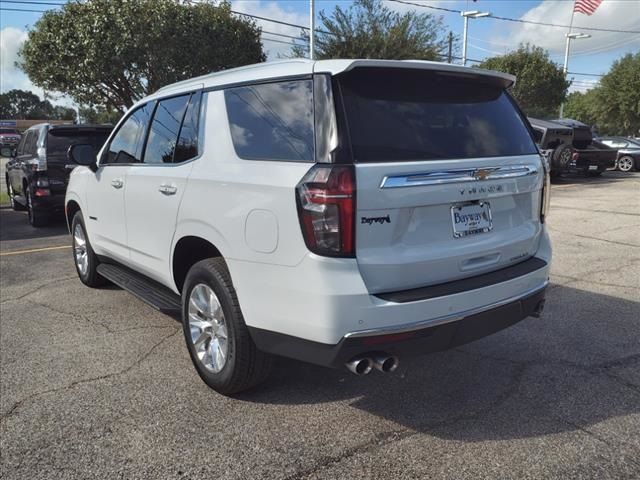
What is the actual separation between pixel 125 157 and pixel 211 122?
1.51 m

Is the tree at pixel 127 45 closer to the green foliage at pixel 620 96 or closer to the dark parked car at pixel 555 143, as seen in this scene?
the dark parked car at pixel 555 143

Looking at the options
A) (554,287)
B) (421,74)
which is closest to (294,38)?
(554,287)

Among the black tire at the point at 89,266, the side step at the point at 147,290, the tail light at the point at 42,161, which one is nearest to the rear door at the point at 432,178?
the side step at the point at 147,290

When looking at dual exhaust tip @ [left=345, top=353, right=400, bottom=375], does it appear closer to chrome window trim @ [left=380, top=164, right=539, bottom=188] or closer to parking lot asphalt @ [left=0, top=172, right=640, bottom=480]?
parking lot asphalt @ [left=0, top=172, right=640, bottom=480]

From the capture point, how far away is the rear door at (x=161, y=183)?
3.66 m

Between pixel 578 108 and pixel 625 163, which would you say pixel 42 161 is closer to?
pixel 625 163

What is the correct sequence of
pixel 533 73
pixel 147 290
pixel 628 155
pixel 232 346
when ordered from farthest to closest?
pixel 533 73
pixel 628 155
pixel 147 290
pixel 232 346

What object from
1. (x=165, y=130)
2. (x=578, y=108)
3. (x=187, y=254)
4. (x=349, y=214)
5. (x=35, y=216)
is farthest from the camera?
(x=578, y=108)

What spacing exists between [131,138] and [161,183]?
1.04 m

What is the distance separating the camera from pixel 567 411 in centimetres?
318

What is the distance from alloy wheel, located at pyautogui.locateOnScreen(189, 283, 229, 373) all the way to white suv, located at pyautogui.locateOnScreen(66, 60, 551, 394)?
0.04ft

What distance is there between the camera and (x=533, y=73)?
118 feet

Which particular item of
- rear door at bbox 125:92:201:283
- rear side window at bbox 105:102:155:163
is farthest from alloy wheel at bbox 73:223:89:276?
rear door at bbox 125:92:201:283

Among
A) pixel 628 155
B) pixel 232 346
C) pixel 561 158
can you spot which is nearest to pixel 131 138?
pixel 232 346
